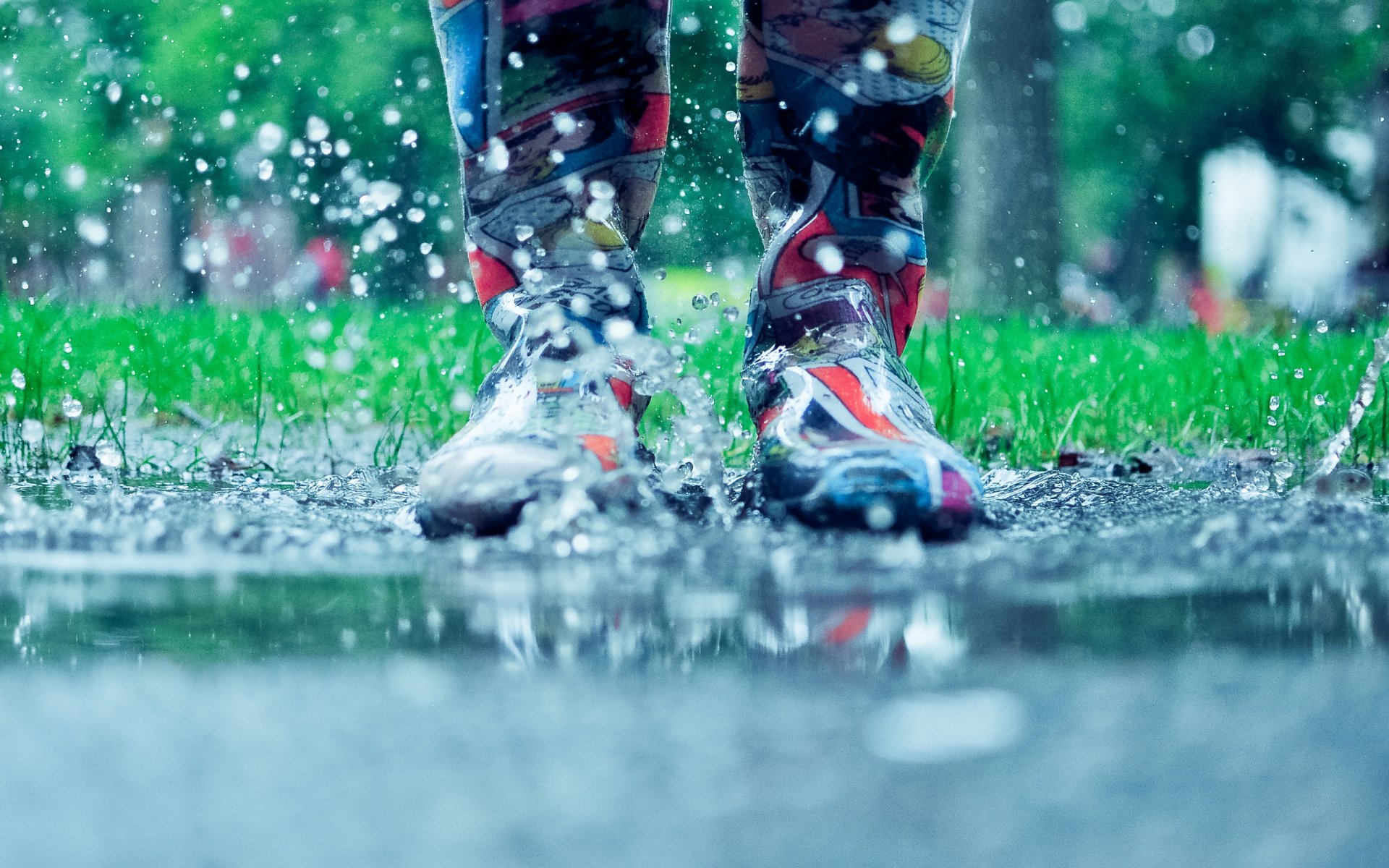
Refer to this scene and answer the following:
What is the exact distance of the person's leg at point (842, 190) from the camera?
1.59 m

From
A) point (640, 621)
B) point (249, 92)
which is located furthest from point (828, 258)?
point (249, 92)

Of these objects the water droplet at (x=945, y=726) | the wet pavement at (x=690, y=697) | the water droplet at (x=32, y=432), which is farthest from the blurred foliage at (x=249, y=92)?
the water droplet at (x=945, y=726)

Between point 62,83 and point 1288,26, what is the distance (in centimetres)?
1293

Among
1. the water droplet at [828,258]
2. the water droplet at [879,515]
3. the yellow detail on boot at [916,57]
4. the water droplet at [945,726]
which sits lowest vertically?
the water droplet at [945,726]

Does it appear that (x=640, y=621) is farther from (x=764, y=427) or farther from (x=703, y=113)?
(x=703, y=113)

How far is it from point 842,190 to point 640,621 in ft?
3.19

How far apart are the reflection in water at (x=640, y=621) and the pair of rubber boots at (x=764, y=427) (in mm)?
260

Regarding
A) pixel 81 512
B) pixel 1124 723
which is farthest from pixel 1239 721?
pixel 81 512

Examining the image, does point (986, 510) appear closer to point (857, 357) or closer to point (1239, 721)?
point (857, 357)

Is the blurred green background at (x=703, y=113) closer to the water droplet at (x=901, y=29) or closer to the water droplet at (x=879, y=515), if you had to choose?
the water droplet at (x=901, y=29)

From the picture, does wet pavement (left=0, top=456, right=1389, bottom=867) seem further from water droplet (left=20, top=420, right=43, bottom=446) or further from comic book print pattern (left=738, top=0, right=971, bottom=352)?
water droplet (left=20, top=420, right=43, bottom=446)

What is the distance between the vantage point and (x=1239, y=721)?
728 millimetres

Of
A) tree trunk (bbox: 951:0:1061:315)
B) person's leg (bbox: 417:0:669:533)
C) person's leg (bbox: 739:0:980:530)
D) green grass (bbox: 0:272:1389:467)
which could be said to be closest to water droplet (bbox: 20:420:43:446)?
green grass (bbox: 0:272:1389:467)

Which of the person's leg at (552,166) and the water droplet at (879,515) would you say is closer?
Answer: the water droplet at (879,515)
